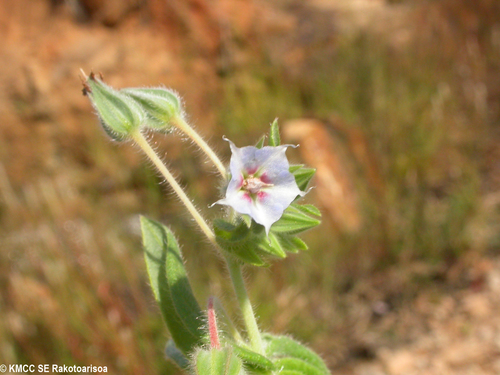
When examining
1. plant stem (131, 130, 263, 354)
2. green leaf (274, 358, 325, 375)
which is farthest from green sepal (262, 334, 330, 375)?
plant stem (131, 130, 263, 354)

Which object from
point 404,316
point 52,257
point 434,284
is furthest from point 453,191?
point 52,257

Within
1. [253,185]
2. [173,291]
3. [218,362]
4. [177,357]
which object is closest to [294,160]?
[177,357]

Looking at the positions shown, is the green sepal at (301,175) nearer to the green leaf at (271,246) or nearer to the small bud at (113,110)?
the green leaf at (271,246)

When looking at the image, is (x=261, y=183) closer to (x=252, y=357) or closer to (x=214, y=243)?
(x=214, y=243)

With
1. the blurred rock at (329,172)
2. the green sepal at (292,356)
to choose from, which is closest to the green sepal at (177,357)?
the green sepal at (292,356)

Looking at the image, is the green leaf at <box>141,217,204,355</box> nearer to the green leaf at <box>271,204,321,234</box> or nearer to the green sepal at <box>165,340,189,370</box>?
the green sepal at <box>165,340,189,370</box>

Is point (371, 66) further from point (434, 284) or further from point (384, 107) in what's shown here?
point (434, 284)
